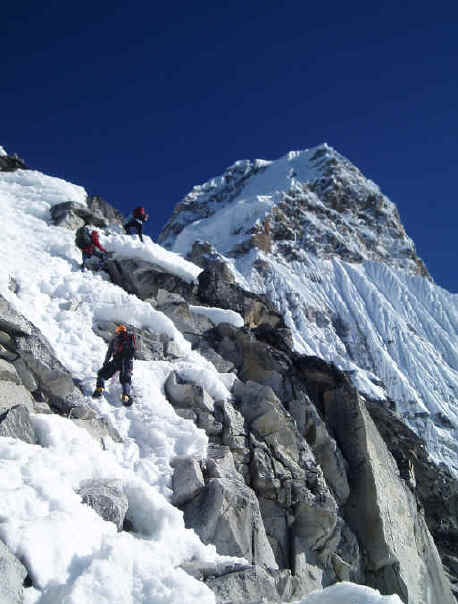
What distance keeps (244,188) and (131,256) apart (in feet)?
291

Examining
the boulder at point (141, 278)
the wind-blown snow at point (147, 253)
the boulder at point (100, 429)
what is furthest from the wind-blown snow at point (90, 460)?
the boulder at point (141, 278)

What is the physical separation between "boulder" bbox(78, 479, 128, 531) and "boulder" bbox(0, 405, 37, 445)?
33.9 inches

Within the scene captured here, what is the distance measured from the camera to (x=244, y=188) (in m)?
101

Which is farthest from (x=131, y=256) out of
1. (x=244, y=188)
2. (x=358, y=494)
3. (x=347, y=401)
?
(x=244, y=188)

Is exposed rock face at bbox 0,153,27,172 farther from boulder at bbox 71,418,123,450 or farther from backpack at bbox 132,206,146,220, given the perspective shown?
boulder at bbox 71,418,123,450

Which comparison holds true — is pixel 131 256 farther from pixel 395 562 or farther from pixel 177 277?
pixel 395 562


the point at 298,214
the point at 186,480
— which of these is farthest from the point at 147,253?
the point at 298,214

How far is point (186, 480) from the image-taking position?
697cm

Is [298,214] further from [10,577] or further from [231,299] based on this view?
[10,577]

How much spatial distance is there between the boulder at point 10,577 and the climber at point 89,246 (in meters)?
9.40

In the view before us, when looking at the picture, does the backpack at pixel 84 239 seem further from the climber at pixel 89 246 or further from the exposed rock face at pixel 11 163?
the exposed rock face at pixel 11 163

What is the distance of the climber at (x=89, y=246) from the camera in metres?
13.0

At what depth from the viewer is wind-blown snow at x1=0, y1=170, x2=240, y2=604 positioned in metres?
4.25

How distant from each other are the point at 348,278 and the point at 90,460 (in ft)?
212
